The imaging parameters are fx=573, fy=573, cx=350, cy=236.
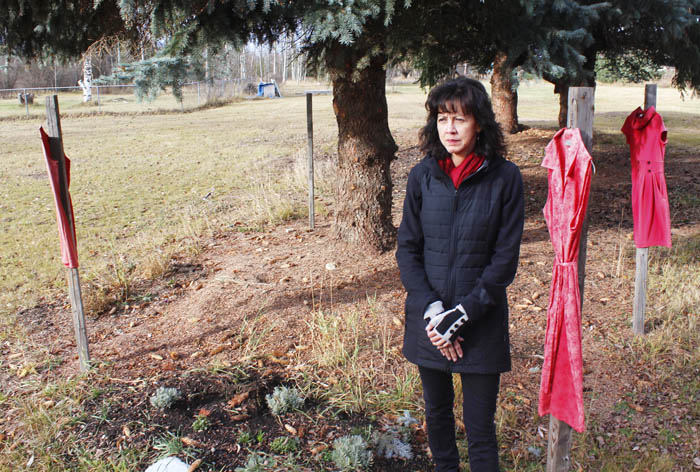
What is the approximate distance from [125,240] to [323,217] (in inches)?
102

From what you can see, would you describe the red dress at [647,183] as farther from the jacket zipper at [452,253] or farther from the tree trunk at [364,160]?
the jacket zipper at [452,253]

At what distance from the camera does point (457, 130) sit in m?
2.44

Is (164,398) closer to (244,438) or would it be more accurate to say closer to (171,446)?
(171,446)

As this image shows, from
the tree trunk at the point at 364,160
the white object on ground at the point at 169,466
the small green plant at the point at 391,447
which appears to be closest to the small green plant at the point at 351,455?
the small green plant at the point at 391,447

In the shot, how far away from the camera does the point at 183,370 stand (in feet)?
12.7

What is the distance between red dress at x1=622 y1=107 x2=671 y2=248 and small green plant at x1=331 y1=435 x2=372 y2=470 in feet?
8.94

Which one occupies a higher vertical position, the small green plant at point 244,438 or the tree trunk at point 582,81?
the tree trunk at point 582,81

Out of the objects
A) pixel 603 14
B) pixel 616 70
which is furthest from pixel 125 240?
pixel 616 70

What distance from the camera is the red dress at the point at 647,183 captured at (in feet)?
14.0

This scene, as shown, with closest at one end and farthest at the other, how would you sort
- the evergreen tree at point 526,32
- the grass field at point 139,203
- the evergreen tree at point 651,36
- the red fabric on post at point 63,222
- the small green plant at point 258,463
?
the small green plant at point 258,463 < the red fabric on post at point 63,222 < the evergreen tree at point 526,32 < the grass field at point 139,203 < the evergreen tree at point 651,36

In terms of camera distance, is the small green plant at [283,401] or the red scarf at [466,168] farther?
the small green plant at [283,401]

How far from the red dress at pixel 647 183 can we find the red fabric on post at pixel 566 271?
7.33 ft

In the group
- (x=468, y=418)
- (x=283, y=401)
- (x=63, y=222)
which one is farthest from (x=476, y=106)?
(x=63, y=222)

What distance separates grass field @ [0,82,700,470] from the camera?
16.4 ft
